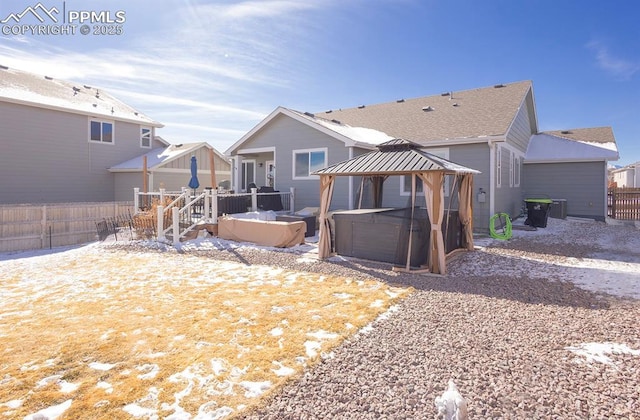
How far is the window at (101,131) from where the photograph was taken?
17.5 m

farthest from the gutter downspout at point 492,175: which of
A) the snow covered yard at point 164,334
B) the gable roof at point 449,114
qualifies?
the snow covered yard at point 164,334

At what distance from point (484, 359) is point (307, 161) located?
10375 mm

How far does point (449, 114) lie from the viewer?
1386 centimetres

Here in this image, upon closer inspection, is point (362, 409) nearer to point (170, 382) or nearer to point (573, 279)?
point (170, 382)

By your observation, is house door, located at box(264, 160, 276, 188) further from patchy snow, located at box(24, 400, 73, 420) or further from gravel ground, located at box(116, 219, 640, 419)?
patchy snow, located at box(24, 400, 73, 420)

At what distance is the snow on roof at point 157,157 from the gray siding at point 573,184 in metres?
16.2

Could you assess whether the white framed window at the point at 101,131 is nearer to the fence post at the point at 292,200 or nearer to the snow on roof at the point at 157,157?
the snow on roof at the point at 157,157

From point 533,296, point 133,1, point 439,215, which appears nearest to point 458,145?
point 439,215

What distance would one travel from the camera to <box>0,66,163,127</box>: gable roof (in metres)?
15.4

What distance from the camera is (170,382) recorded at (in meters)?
2.88

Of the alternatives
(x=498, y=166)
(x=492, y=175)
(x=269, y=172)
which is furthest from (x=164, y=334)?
(x=269, y=172)

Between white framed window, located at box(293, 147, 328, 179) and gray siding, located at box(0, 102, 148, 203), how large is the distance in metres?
10.8

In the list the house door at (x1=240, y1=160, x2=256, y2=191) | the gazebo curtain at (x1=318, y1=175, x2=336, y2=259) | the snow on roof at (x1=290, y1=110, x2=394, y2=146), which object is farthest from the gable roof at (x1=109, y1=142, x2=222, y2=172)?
the gazebo curtain at (x1=318, y1=175, x2=336, y2=259)

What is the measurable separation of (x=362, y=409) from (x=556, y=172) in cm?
1640
